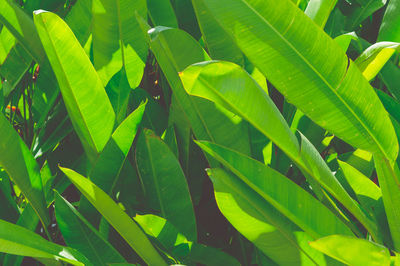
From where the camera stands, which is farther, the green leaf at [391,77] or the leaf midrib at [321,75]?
the green leaf at [391,77]

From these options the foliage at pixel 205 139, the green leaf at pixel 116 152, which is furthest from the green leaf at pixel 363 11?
the green leaf at pixel 116 152

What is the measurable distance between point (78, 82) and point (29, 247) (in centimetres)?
23

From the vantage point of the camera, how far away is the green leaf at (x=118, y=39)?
796mm

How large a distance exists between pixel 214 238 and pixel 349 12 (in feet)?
2.62

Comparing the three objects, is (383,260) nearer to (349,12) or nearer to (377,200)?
(377,200)

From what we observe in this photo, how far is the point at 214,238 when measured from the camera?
3.08 feet

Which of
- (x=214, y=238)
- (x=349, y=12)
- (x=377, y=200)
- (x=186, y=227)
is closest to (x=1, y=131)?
(x=186, y=227)

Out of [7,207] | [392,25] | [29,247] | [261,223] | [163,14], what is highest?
[392,25]

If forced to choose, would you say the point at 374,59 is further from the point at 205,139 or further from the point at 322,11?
the point at 205,139

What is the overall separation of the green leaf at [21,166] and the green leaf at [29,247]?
12 centimetres

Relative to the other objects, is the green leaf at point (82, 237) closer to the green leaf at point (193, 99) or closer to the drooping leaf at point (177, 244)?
the drooping leaf at point (177, 244)

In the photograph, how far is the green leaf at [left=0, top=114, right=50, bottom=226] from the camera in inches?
28.2

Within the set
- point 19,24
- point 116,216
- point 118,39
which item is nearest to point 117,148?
point 116,216

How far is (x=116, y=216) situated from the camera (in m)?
0.64
